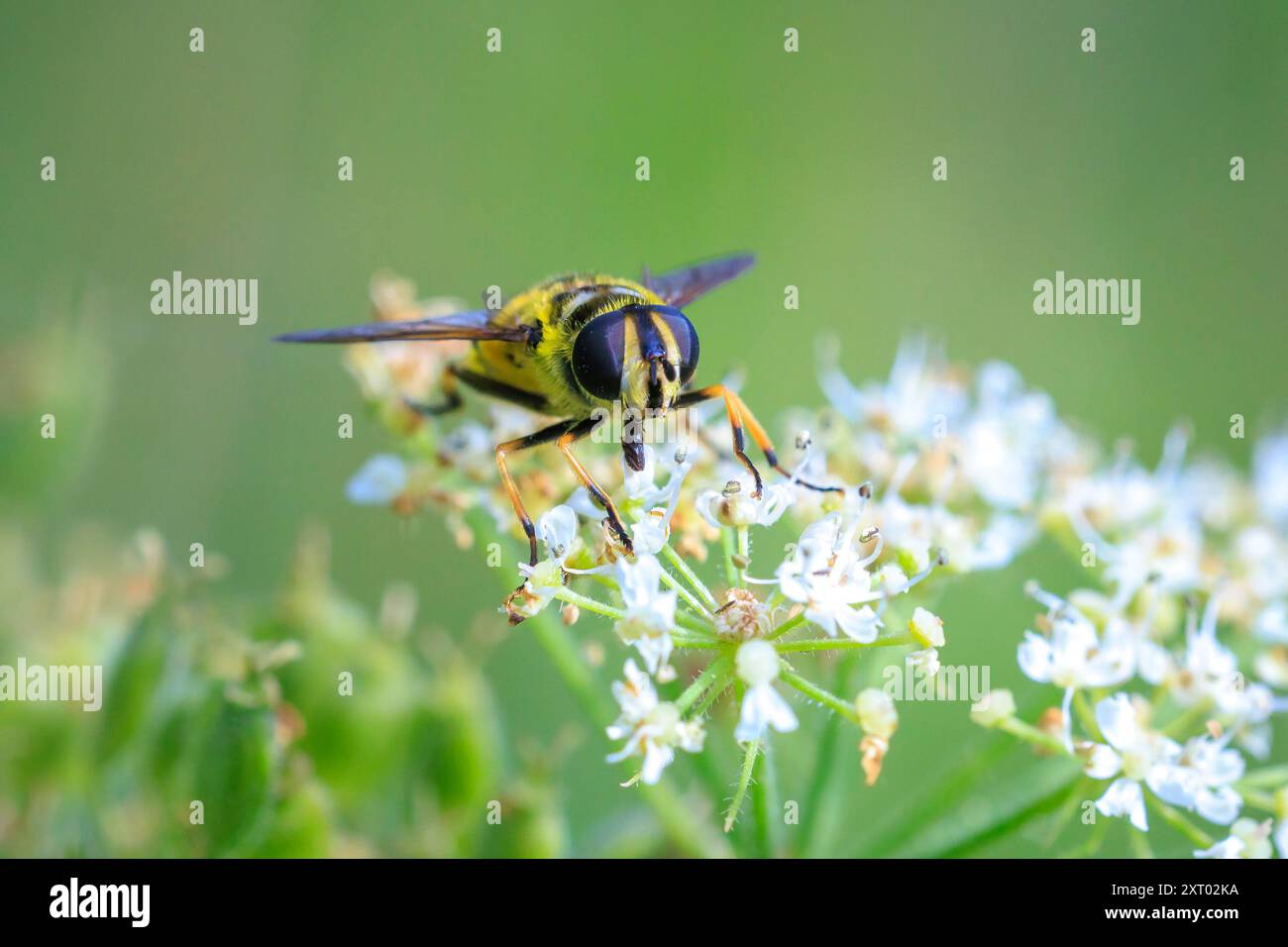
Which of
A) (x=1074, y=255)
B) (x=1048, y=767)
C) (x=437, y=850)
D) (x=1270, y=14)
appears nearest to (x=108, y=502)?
(x=437, y=850)

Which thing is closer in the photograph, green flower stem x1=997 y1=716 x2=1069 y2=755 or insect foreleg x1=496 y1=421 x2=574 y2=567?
green flower stem x1=997 y1=716 x2=1069 y2=755

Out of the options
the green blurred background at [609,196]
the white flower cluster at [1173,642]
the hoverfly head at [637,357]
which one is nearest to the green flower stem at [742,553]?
the hoverfly head at [637,357]

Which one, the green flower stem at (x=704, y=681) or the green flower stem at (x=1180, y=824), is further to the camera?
the green flower stem at (x=1180, y=824)

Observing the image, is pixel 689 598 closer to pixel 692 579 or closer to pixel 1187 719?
pixel 692 579

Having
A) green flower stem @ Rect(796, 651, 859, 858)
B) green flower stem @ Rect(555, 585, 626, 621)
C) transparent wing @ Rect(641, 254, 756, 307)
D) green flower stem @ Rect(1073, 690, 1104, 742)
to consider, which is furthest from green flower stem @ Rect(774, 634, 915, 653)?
transparent wing @ Rect(641, 254, 756, 307)

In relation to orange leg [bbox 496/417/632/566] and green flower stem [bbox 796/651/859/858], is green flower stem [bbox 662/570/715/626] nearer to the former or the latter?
orange leg [bbox 496/417/632/566]

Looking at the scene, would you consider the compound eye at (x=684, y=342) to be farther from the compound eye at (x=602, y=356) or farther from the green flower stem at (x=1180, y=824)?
the green flower stem at (x=1180, y=824)

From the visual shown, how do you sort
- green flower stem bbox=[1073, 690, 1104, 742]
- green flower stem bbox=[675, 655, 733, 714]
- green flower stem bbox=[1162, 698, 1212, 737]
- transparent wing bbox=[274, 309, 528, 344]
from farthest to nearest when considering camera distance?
transparent wing bbox=[274, 309, 528, 344] → green flower stem bbox=[1162, 698, 1212, 737] → green flower stem bbox=[1073, 690, 1104, 742] → green flower stem bbox=[675, 655, 733, 714]
